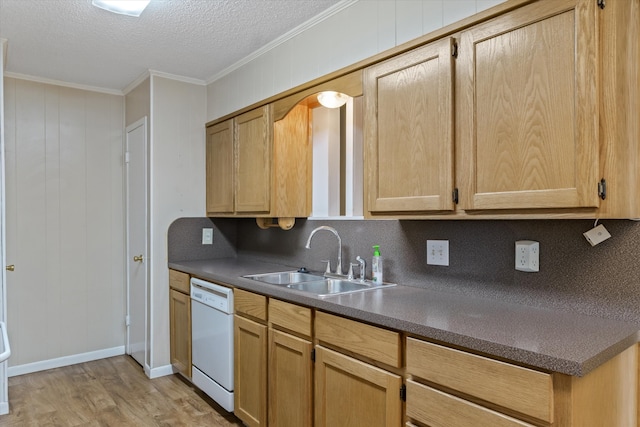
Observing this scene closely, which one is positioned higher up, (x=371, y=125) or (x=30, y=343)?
(x=371, y=125)

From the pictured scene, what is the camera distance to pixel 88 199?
369cm

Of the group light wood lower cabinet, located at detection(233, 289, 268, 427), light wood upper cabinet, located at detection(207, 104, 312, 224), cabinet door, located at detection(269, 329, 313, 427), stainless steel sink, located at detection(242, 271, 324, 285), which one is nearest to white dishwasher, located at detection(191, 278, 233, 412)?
light wood lower cabinet, located at detection(233, 289, 268, 427)

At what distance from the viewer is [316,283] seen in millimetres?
2576

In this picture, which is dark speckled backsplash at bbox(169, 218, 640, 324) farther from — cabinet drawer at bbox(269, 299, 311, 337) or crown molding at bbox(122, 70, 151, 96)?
crown molding at bbox(122, 70, 151, 96)

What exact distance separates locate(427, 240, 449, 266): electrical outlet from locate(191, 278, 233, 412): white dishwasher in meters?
1.16

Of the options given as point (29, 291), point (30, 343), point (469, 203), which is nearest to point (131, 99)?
point (29, 291)

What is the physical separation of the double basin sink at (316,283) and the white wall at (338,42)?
1156mm

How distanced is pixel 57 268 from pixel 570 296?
365cm

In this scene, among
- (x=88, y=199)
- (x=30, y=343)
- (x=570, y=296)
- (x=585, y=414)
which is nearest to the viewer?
(x=585, y=414)

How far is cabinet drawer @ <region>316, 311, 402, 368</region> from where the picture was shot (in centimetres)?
156

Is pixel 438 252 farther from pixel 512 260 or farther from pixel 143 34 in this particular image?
pixel 143 34

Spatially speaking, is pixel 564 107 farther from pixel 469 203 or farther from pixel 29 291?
pixel 29 291

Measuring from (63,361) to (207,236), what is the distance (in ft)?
5.14

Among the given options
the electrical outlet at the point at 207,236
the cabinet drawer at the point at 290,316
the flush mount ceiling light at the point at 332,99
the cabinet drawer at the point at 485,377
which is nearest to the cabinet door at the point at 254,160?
the flush mount ceiling light at the point at 332,99
